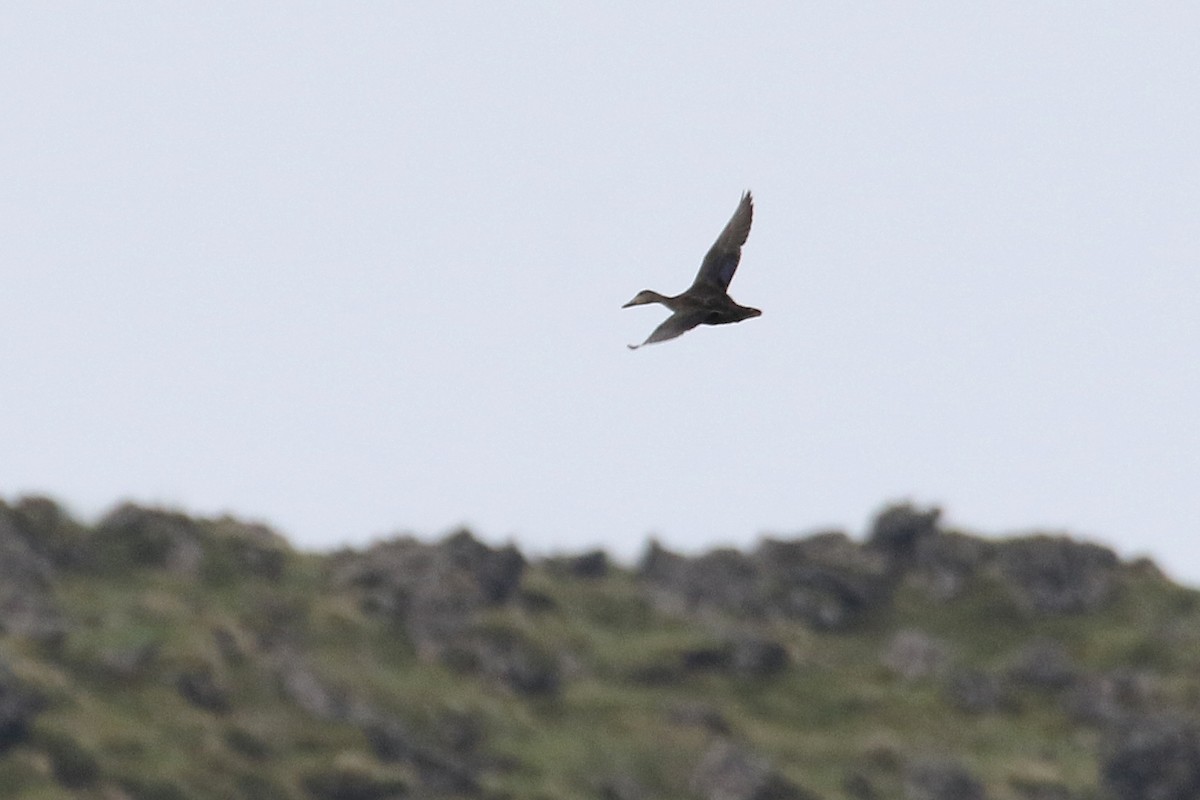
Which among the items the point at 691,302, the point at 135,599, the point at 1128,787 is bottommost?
the point at 1128,787

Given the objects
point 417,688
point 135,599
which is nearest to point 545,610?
point 417,688

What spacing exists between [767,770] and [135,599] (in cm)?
1744

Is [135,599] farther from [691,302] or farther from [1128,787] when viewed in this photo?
[691,302]

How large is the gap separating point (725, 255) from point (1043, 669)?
39.9 metres

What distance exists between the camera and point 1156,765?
168 ft

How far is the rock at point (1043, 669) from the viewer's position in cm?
5859

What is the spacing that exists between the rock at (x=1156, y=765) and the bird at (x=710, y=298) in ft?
109

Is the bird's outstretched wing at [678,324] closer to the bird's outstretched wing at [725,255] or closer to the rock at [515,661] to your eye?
the bird's outstretched wing at [725,255]

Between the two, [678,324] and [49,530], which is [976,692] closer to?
[49,530]

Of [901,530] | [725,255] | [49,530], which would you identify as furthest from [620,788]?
[725,255]

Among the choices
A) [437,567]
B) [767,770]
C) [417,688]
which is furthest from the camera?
[437,567]

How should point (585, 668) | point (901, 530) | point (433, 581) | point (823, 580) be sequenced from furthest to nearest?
1. point (901, 530)
2. point (823, 580)
3. point (433, 581)
4. point (585, 668)

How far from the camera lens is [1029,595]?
63625 mm

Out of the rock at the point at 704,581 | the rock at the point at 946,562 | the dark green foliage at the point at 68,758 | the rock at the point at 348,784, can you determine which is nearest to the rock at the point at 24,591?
the dark green foliage at the point at 68,758
